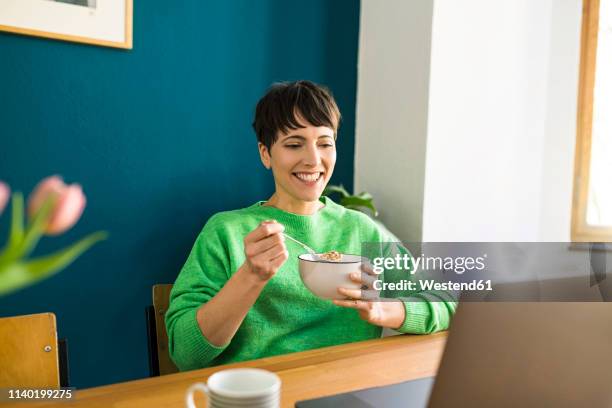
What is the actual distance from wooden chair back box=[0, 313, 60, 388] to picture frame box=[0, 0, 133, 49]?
95 cm

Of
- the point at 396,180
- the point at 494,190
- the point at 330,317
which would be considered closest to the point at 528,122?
the point at 494,190

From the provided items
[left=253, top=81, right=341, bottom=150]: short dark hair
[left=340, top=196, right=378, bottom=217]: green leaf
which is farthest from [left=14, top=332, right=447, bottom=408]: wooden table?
[left=340, top=196, right=378, bottom=217]: green leaf

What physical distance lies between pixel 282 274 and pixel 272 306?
8cm

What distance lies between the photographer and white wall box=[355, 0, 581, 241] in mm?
2041

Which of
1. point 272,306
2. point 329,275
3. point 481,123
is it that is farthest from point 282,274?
point 481,123

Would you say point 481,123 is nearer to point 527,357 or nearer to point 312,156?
point 312,156

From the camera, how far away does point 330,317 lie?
4.29 feet

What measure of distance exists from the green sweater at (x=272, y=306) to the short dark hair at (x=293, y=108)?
0.21 m

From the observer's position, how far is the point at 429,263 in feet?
5.83

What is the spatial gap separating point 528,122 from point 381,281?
4.30ft

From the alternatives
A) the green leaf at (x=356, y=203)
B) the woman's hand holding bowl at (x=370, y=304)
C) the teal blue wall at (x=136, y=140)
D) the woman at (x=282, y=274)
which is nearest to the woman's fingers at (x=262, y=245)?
the woman at (x=282, y=274)

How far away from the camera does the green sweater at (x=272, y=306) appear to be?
1162mm

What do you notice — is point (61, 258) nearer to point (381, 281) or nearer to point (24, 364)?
point (24, 364)

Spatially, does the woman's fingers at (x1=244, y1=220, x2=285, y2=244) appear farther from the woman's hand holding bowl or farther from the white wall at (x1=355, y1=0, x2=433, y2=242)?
the white wall at (x1=355, y1=0, x2=433, y2=242)
